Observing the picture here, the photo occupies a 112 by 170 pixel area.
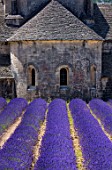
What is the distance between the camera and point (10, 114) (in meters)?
15.2

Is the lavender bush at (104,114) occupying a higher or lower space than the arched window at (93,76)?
lower

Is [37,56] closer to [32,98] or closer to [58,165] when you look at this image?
[32,98]

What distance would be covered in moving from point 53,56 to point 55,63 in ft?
1.57

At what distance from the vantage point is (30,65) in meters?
22.2

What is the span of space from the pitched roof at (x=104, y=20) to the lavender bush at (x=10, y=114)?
8537 mm

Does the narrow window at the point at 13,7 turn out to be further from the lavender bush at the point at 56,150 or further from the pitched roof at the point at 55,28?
the lavender bush at the point at 56,150

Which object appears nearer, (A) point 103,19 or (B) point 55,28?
(B) point 55,28

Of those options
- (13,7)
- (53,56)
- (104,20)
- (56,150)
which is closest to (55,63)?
(53,56)

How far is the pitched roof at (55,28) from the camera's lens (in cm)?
2138

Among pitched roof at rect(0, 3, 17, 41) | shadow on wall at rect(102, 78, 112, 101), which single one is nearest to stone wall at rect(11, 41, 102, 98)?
pitched roof at rect(0, 3, 17, 41)

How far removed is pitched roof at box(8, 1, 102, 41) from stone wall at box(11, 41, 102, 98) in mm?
480

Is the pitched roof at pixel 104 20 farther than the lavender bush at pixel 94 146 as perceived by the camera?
Yes

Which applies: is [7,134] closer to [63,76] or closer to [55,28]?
[63,76]

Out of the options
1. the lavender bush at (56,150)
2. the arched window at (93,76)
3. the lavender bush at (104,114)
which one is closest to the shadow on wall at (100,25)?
the arched window at (93,76)
